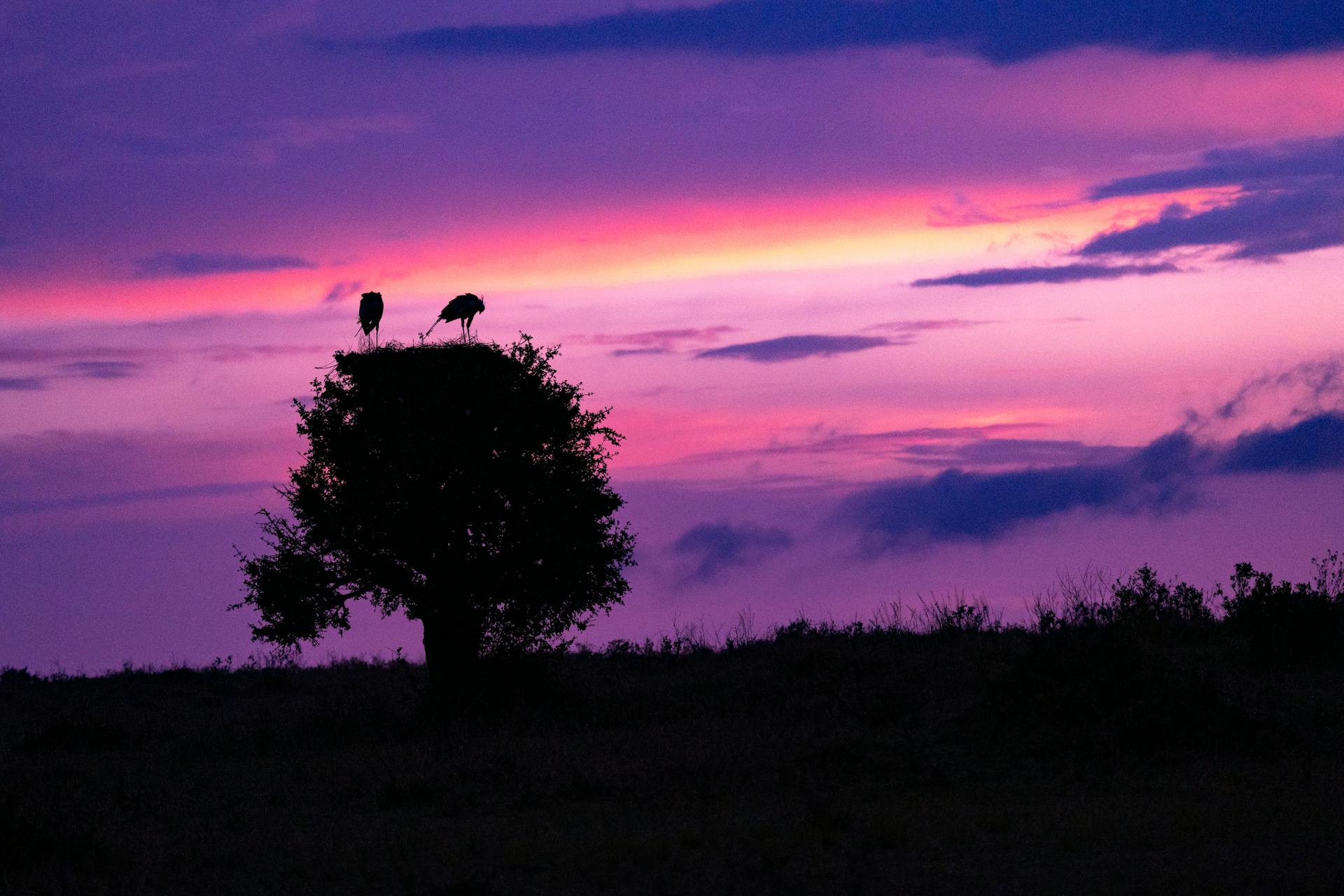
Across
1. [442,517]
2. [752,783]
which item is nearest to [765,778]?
[752,783]

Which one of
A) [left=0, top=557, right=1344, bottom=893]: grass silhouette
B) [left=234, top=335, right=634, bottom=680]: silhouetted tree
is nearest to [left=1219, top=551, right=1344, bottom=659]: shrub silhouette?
[left=0, top=557, right=1344, bottom=893]: grass silhouette

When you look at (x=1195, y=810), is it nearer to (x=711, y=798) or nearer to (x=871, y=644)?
(x=711, y=798)

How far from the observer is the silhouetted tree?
23078 mm

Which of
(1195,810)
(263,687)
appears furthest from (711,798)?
(263,687)

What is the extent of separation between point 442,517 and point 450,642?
8.24 ft

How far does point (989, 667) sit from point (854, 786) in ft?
17.0

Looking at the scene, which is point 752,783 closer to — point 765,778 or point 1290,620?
point 765,778

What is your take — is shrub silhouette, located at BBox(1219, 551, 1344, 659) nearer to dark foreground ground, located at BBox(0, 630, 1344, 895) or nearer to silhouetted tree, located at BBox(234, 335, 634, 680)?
dark foreground ground, located at BBox(0, 630, 1344, 895)

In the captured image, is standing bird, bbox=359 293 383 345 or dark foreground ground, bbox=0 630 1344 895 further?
standing bird, bbox=359 293 383 345

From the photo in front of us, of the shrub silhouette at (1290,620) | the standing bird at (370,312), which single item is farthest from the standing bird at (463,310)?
the shrub silhouette at (1290,620)

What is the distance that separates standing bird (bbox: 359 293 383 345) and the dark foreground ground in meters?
7.34

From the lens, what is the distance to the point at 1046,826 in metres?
13.5

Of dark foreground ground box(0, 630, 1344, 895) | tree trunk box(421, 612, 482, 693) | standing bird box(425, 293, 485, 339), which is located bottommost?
dark foreground ground box(0, 630, 1344, 895)

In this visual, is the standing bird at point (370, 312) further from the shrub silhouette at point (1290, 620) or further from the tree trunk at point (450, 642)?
the shrub silhouette at point (1290, 620)
